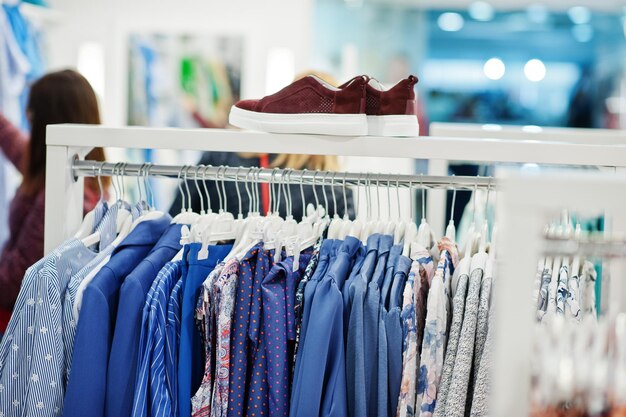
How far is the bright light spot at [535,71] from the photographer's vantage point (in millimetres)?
6016

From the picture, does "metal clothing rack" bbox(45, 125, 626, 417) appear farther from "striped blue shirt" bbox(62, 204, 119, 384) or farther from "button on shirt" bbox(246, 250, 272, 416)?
"button on shirt" bbox(246, 250, 272, 416)

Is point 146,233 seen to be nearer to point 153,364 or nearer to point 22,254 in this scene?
point 153,364

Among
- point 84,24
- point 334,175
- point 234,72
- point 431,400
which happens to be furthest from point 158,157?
point 431,400

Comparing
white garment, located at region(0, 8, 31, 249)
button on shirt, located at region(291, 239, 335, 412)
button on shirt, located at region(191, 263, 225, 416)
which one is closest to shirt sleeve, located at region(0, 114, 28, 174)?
white garment, located at region(0, 8, 31, 249)

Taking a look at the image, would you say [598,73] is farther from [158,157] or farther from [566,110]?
[158,157]

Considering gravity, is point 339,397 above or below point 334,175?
below

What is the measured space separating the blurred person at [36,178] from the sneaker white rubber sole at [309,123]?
1.09 metres

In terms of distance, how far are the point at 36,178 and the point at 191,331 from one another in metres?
1.24

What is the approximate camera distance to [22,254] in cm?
243

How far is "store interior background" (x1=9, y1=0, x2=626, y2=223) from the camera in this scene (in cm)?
421

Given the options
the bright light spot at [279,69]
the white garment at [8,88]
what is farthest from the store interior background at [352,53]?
the white garment at [8,88]

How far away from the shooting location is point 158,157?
4.20 meters

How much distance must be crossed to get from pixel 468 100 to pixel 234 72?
249cm

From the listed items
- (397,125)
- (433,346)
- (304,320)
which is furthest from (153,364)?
(397,125)
